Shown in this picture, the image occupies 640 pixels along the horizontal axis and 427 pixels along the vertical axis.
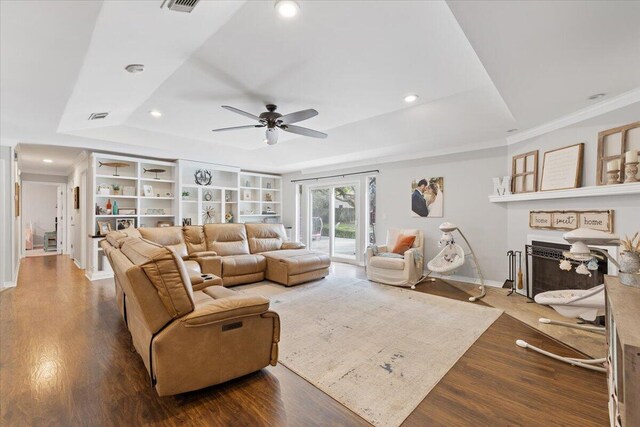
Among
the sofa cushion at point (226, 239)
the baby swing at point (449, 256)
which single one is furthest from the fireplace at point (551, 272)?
the sofa cushion at point (226, 239)

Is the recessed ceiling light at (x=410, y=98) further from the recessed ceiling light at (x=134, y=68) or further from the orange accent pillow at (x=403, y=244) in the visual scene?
the recessed ceiling light at (x=134, y=68)

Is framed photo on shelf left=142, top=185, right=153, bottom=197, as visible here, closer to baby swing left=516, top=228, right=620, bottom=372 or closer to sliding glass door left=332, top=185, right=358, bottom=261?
sliding glass door left=332, top=185, right=358, bottom=261

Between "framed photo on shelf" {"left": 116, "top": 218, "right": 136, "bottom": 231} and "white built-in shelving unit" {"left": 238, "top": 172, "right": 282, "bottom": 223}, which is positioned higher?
"white built-in shelving unit" {"left": 238, "top": 172, "right": 282, "bottom": 223}

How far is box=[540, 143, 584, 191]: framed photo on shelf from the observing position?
337 centimetres

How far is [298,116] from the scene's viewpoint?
318 cm

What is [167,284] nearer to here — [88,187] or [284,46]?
[284,46]

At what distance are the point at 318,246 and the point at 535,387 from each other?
230 inches

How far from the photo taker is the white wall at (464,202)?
4.62 m

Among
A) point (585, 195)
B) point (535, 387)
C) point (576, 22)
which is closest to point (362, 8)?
point (576, 22)

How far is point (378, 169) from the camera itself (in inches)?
244

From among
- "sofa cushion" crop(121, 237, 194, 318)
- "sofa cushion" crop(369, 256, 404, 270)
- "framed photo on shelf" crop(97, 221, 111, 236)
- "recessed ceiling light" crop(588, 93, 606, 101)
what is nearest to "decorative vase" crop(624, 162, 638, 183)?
"recessed ceiling light" crop(588, 93, 606, 101)

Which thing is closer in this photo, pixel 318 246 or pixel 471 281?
pixel 471 281

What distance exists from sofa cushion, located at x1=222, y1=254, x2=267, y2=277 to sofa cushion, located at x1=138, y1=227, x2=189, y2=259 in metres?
0.64

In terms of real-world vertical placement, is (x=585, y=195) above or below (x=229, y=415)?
above
